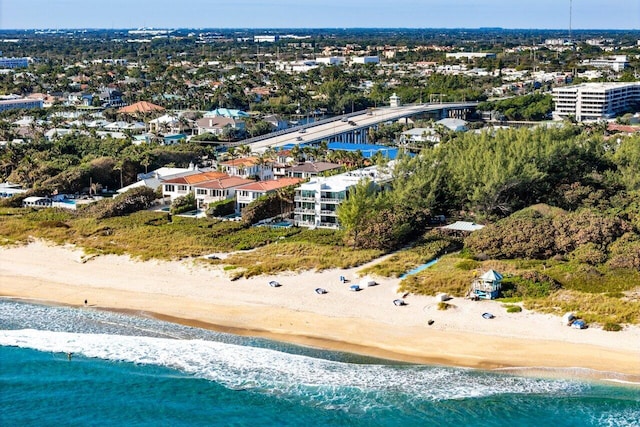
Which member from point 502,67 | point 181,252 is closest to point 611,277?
point 181,252

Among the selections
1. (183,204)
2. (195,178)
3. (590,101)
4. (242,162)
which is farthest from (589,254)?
(590,101)

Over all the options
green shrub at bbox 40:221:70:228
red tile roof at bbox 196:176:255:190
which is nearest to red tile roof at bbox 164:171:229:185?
red tile roof at bbox 196:176:255:190

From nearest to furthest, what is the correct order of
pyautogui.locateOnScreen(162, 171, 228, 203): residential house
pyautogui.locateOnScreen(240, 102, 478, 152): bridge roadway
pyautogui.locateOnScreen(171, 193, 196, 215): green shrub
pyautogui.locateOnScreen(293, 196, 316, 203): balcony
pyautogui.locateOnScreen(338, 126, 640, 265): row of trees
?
pyautogui.locateOnScreen(338, 126, 640, 265): row of trees < pyautogui.locateOnScreen(293, 196, 316, 203): balcony < pyautogui.locateOnScreen(171, 193, 196, 215): green shrub < pyautogui.locateOnScreen(162, 171, 228, 203): residential house < pyautogui.locateOnScreen(240, 102, 478, 152): bridge roadway

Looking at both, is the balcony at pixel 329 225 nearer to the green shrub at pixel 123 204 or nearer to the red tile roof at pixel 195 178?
the red tile roof at pixel 195 178

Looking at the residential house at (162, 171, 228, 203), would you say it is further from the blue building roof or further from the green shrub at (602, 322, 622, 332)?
the green shrub at (602, 322, 622, 332)

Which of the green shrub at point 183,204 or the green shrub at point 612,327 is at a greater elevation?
the green shrub at point 183,204

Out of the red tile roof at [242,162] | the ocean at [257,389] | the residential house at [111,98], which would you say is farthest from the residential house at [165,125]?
the ocean at [257,389]
